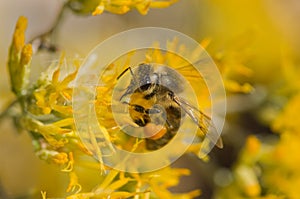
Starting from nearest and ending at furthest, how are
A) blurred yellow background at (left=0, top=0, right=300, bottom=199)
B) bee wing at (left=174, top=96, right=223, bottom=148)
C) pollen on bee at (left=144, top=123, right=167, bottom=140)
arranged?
1. bee wing at (left=174, top=96, right=223, bottom=148)
2. pollen on bee at (left=144, top=123, right=167, bottom=140)
3. blurred yellow background at (left=0, top=0, right=300, bottom=199)

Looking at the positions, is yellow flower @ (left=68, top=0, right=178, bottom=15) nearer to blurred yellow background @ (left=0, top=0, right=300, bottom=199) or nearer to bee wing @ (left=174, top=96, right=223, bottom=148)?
bee wing @ (left=174, top=96, right=223, bottom=148)

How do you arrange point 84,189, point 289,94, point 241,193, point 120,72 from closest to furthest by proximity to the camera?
point 120,72 < point 84,189 < point 241,193 < point 289,94

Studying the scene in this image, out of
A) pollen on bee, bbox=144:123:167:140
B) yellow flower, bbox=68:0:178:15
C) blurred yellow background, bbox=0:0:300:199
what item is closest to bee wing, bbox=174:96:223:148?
pollen on bee, bbox=144:123:167:140

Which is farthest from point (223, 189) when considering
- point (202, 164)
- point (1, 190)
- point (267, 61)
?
point (267, 61)

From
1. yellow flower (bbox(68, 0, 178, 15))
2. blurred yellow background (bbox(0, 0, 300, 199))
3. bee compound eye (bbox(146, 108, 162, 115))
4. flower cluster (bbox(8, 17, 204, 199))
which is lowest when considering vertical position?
flower cluster (bbox(8, 17, 204, 199))

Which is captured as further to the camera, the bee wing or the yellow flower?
the yellow flower

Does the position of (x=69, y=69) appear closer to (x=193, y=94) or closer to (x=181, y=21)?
(x=193, y=94)

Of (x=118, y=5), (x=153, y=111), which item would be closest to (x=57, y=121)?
(x=153, y=111)

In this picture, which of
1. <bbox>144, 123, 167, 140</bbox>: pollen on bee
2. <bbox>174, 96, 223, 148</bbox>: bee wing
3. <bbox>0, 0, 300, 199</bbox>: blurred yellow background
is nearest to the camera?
<bbox>174, 96, 223, 148</bbox>: bee wing
